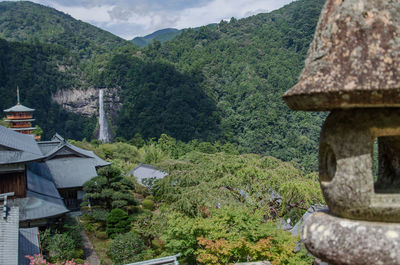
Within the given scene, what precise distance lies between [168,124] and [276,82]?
18.2 m

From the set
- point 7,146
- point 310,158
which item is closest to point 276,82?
point 310,158

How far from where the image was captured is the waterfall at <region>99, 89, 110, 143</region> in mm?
53344

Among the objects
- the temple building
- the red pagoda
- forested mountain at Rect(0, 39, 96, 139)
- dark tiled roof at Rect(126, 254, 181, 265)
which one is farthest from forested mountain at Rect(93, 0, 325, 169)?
dark tiled roof at Rect(126, 254, 181, 265)

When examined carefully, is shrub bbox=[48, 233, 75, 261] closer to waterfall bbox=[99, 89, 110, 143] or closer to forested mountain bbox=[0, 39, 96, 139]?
forested mountain bbox=[0, 39, 96, 139]

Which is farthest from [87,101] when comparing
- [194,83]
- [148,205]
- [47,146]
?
[148,205]

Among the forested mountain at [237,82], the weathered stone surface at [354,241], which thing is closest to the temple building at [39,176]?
the weathered stone surface at [354,241]

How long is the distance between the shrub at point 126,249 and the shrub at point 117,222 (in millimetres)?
1997

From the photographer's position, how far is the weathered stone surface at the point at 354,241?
1807 mm

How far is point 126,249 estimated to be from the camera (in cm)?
1192

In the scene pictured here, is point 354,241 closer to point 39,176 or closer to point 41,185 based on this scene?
point 41,185

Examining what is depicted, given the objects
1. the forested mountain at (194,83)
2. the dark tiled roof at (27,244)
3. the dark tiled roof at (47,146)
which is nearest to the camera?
the dark tiled roof at (27,244)

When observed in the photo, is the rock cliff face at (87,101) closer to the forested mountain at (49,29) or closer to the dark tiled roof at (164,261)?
the forested mountain at (49,29)

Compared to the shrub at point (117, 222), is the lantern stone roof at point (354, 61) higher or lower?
higher

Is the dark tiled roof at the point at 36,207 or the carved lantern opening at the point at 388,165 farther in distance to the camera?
the dark tiled roof at the point at 36,207
